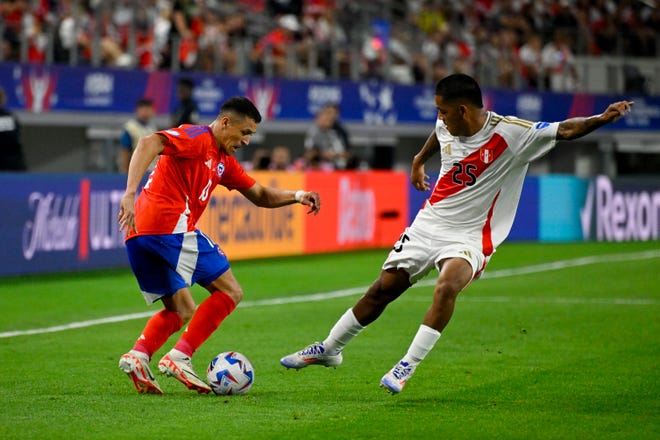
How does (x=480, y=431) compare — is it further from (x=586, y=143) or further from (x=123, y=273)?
(x=586, y=143)

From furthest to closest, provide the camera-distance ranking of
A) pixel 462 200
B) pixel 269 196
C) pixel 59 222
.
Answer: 1. pixel 59 222
2. pixel 269 196
3. pixel 462 200

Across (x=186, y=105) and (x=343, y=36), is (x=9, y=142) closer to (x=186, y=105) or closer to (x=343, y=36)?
(x=186, y=105)

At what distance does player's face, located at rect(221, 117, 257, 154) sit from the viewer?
27.1 feet

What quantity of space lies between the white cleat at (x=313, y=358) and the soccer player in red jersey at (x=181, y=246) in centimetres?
63

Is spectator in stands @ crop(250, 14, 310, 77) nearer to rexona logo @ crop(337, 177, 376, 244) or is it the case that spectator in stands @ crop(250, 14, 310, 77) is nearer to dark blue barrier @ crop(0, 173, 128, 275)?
rexona logo @ crop(337, 177, 376, 244)

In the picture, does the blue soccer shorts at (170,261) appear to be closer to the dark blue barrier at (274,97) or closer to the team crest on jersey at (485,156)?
the team crest on jersey at (485,156)

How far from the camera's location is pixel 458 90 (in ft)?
26.7

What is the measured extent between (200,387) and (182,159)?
1486 millimetres

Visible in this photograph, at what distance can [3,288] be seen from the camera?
15.2m

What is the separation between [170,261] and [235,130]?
3.14ft

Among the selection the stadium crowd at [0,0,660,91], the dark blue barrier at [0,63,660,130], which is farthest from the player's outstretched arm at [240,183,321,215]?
the stadium crowd at [0,0,660,91]

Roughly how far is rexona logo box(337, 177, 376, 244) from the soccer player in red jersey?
13.2 m

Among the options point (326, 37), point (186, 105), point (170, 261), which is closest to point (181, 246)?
point (170, 261)

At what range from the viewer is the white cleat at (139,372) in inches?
316
